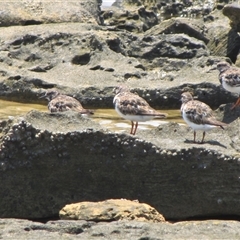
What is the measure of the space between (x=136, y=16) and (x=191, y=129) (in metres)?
7.84

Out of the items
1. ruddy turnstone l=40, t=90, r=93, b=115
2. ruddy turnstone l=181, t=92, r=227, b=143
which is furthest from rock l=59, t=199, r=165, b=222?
ruddy turnstone l=40, t=90, r=93, b=115

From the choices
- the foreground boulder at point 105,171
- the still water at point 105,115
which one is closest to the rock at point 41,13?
the still water at point 105,115

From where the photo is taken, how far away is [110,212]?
5641 millimetres

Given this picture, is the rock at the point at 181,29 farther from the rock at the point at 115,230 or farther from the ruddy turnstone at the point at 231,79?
the rock at the point at 115,230

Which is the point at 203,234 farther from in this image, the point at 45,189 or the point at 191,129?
the point at 191,129

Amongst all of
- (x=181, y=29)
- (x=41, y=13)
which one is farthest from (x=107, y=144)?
(x=41, y=13)

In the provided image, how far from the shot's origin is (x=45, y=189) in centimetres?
684

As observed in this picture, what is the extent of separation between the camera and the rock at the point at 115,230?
193 inches

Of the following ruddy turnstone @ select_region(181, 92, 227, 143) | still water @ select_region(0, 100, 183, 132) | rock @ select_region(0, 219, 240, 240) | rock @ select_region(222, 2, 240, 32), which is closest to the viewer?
rock @ select_region(0, 219, 240, 240)

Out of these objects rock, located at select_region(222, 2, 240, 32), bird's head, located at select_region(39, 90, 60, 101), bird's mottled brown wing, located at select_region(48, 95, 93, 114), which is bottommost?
bird's head, located at select_region(39, 90, 60, 101)

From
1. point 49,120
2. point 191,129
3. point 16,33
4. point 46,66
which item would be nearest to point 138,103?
point 191,129

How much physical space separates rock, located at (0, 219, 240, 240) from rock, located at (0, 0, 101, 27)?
8617 mm

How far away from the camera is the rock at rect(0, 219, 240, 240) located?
4895 millimetres

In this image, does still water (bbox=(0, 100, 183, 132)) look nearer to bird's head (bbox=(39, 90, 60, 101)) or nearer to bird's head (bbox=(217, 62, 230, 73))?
bird's head (bbox=(39, 90, 60, 101))
